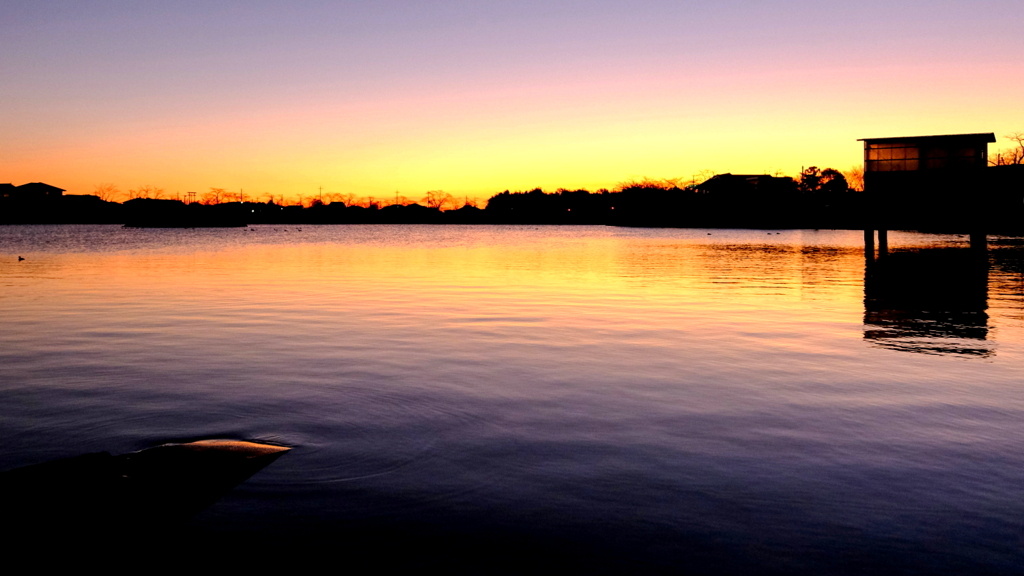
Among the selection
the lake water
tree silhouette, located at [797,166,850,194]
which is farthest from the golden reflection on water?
tree silhouette, located at [797,166,850,194]

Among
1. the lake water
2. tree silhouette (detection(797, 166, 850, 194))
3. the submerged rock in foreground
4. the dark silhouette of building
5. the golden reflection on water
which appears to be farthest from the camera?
tree silhouette (detection(797, 166, 850, 194))

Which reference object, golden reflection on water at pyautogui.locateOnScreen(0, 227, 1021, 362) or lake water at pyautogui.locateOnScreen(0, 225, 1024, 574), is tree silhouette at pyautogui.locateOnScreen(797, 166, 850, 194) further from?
lake water at pyautogui.locateOnScreen(0, 225, 1024, 574)

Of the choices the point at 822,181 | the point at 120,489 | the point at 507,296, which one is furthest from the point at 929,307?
the point at 822,181

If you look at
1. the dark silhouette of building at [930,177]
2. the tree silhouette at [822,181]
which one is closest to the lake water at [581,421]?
the dark silhouette of building at [930,177]

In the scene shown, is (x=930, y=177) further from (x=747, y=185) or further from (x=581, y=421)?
(x=747, y=185)

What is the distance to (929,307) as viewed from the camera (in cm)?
1941

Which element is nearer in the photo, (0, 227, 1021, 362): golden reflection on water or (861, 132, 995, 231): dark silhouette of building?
(0, 227, 1021, 362): golden reflection on water

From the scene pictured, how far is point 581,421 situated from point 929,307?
1512cm

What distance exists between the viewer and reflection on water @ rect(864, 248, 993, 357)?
45.5ft

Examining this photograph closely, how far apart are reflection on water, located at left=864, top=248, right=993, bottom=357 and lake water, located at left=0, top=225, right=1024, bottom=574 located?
14 centimetres

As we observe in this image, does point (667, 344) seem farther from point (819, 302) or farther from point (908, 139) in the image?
point (908, 139)

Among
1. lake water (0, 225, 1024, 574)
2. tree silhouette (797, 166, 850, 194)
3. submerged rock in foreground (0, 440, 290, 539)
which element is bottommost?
lake water (0, 225, 1024, 574)

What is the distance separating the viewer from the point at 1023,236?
6988cm

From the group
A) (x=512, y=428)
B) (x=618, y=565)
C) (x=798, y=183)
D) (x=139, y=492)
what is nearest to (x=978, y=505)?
(x=618, y=565)
